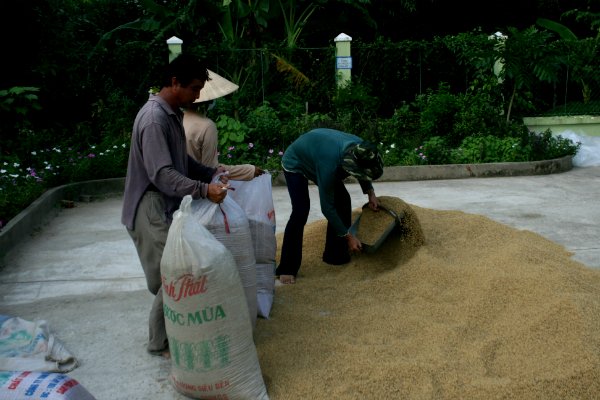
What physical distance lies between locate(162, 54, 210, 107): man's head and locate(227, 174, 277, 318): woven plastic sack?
746 millimetres

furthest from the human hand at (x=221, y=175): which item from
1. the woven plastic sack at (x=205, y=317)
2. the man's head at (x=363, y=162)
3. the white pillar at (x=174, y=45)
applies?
the white pillar at (x=174, y=45)

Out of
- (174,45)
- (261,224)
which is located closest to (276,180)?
(174,45)

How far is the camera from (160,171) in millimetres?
3490

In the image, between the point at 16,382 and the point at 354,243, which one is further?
the point at 354,243

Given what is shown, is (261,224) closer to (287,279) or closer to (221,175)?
(221,175)

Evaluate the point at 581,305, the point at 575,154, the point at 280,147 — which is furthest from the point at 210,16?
the point at 581,305

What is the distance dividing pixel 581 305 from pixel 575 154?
8442 millimetres

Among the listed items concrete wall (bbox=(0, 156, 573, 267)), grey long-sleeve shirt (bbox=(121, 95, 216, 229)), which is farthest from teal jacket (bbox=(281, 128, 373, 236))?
concrete wall (bbox=(0, 156, 573, 267))

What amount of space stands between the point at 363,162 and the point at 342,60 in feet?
27.6

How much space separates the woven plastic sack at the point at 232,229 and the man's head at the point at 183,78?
22.2 inches

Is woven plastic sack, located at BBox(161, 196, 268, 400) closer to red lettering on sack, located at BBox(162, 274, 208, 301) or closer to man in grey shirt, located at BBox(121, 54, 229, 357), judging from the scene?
red lettering on sack, located at BBox(162, 274, 208, 301)

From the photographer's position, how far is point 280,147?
11.0 metres

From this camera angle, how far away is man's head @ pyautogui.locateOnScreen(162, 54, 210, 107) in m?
3.59

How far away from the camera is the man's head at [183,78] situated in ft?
11.8
